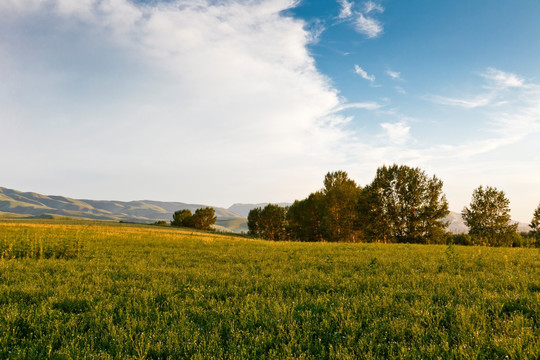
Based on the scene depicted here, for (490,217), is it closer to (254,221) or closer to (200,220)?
(254,221)

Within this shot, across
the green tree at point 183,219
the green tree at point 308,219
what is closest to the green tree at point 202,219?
the green tree at point 183,219

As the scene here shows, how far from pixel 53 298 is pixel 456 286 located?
34.0 feet

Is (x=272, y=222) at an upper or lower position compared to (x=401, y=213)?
lower

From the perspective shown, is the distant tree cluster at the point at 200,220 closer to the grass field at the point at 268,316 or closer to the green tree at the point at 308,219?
the green tree at the point at 308,219

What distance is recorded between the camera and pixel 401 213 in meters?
53.8

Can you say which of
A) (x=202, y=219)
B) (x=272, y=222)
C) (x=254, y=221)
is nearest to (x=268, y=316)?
(x=272, y=222)

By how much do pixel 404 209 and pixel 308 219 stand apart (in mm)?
27843

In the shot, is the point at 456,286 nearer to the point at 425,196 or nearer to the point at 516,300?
the point at 516,300

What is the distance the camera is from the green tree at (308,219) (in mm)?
73381

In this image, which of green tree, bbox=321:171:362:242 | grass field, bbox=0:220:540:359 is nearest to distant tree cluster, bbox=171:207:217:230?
green tree, bbox=321:171:362:242

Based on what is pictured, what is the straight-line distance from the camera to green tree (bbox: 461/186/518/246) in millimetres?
57809

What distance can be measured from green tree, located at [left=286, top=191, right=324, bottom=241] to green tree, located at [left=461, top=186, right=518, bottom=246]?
32.3 metres

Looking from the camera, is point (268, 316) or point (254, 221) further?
point (254, 221)

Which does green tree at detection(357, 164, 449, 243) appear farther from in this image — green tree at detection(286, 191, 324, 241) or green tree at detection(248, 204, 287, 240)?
green tree at detection(248, 204, 287, 240)
